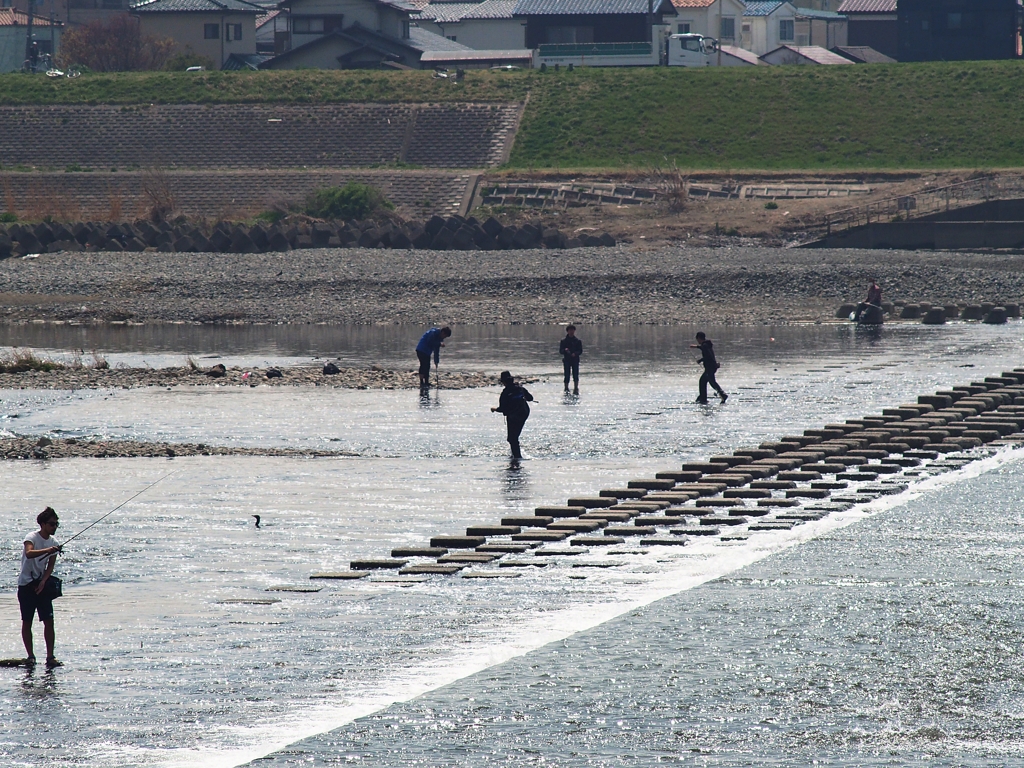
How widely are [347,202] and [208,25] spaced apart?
37.5 m

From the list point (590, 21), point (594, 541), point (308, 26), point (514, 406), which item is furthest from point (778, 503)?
point (308, 26)

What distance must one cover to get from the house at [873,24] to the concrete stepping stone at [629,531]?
91.8m

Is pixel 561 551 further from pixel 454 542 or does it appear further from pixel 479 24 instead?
pixel 479 24

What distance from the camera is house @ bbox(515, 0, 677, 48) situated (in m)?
88.5

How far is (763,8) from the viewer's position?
106062mm

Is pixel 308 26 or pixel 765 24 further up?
pixel 765 24

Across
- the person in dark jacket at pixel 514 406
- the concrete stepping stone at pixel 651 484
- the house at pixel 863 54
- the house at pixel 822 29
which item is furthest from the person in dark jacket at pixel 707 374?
the house at pixel 822 29

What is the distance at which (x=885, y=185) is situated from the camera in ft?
219

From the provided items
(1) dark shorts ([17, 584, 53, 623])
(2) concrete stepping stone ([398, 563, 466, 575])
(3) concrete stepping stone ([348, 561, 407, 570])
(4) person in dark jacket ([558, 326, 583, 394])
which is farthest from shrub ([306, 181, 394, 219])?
(1) dark shorts ([17, 584, 53, 623])

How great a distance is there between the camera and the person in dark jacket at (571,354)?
30.0 metres

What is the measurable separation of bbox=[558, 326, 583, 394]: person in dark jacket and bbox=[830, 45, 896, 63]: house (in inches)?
2904

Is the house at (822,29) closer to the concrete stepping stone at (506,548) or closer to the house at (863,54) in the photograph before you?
the house at (863,54)

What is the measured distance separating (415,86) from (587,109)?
376 inches

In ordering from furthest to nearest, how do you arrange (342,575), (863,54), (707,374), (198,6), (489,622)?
(863,54), (198,6), (707,374), (342,575), (489,622)
